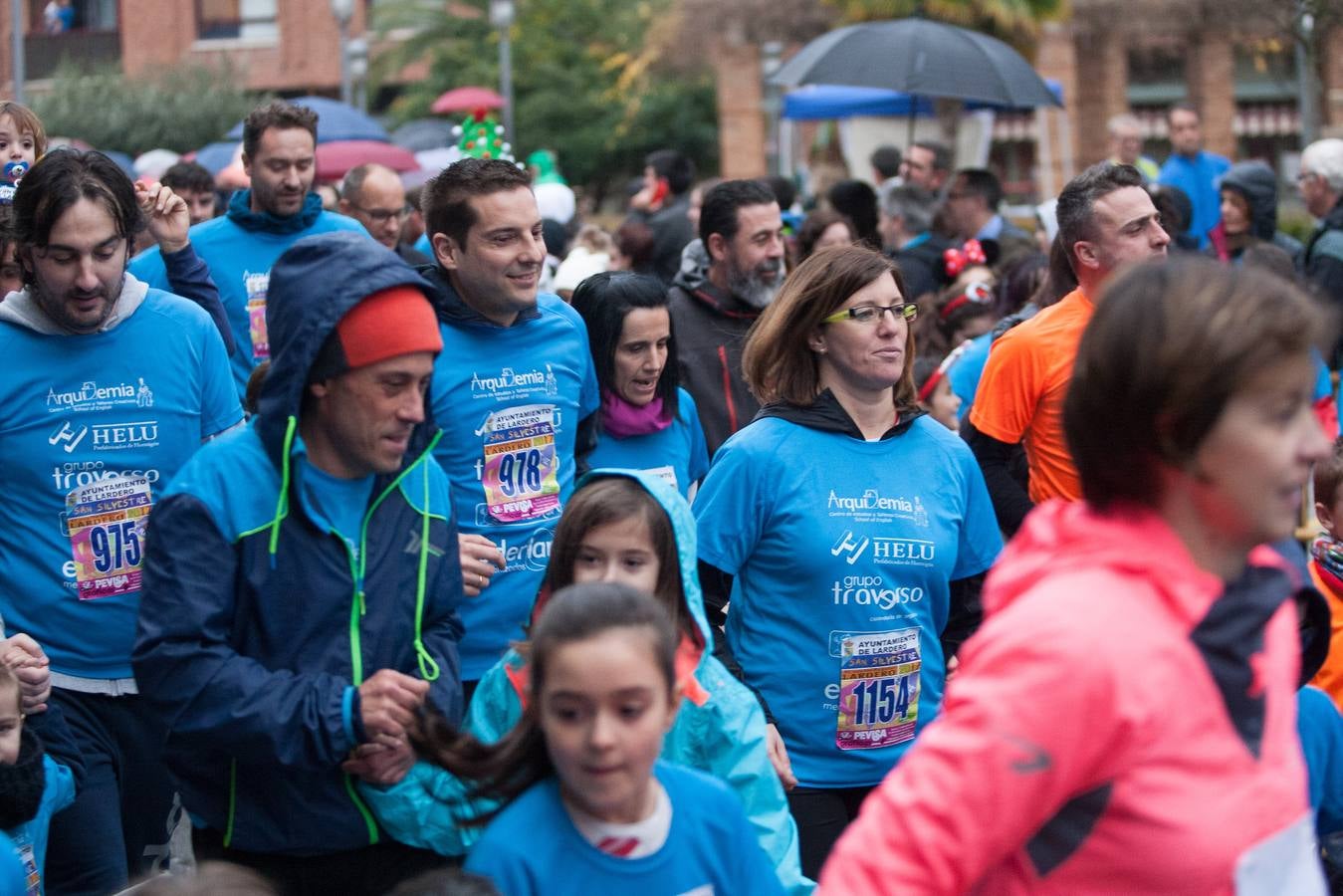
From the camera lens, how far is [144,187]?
19.5ft

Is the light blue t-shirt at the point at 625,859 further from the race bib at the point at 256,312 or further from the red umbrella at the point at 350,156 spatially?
the red umbrella at the point at 350,156

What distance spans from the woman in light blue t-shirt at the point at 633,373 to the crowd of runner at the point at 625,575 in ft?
0.06

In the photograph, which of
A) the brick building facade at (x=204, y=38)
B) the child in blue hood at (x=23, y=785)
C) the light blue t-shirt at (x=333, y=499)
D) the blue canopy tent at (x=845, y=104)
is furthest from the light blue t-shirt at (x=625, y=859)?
the brick building facade at (x=204, y=38)

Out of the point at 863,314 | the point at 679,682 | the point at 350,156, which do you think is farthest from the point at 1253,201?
the point at 350,156

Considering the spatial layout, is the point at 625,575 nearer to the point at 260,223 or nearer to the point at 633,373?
the point at 633,373

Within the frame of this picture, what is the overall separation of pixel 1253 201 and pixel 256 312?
7.41 metres

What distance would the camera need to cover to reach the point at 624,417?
231 inches

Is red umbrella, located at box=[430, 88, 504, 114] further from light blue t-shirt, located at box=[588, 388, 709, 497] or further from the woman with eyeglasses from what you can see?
the woman with eyeglasses

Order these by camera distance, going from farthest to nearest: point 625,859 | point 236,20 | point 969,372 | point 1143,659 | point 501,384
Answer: point 236,20 → point 969,372 → point 501,384 → point 625,859 → point 1143,659

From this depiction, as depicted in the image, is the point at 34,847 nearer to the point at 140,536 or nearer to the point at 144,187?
the point at 140,536

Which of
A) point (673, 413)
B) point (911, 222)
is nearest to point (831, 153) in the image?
point (911, 222)

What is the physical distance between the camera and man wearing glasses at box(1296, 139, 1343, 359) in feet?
31.8

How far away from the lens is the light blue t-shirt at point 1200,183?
44.5 feet

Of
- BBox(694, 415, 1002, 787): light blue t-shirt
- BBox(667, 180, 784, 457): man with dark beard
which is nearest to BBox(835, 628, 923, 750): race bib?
BBox(694, 415, 1002, 787): light blue t-shirt
